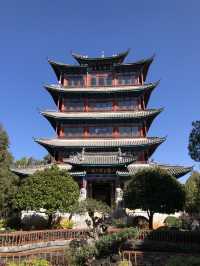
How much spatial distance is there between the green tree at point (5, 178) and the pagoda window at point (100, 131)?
10.3 metres

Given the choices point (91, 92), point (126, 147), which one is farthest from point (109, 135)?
point (91, 92)

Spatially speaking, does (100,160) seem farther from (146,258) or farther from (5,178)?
(146,258)

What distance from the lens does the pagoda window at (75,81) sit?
42875 millimetres

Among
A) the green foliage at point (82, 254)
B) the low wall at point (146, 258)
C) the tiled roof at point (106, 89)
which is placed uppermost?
the tiled roof at point (106, 89)

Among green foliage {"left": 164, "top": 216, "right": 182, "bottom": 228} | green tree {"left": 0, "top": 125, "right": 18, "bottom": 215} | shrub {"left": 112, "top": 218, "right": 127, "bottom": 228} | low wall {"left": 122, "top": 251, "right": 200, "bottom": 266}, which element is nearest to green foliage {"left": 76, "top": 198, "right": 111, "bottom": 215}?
shrub {"left": 112, "top": 218, "right": 127, "bottom": 228}

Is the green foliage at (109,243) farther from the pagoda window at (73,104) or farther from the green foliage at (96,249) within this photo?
the pagoda window at (73,104)

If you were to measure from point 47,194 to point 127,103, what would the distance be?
18.6 meters

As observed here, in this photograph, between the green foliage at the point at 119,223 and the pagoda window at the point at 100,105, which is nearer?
the green foliage at the point at 119,223

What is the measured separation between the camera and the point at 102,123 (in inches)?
1545

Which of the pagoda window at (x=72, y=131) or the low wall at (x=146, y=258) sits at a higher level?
the pagoda window at (x=72, y=131)

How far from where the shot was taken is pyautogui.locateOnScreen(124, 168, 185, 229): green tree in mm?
25906

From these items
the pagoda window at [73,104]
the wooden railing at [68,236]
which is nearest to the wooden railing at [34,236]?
the wooden railing at [68,236]

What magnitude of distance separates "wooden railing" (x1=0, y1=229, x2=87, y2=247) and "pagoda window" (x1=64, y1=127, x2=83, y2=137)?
17499 millimetres

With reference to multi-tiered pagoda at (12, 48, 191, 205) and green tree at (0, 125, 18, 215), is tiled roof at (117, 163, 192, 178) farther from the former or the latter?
green tree at (0, 125, 18, 215)
